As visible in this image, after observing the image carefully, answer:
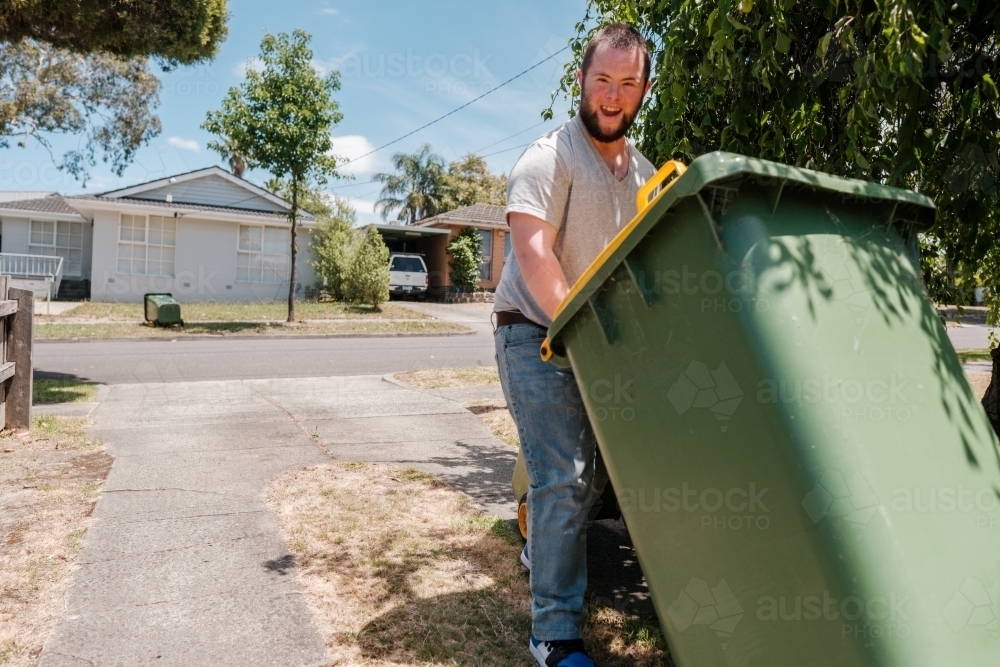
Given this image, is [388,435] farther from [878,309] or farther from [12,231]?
[12,231]

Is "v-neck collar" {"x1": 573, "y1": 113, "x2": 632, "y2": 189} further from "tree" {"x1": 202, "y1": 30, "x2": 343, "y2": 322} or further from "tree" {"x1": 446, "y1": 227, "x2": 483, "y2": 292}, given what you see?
"tree" {"x1": 446, "y1": 227, "x2": 483, "y2": 292}

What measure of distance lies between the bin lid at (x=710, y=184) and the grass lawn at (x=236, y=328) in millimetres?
14846

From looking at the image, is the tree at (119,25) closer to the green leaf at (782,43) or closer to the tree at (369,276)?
the green leaf at (782,43)

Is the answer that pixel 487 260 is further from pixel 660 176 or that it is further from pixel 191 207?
pixel 660 176

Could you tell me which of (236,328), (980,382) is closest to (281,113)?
(236,328)

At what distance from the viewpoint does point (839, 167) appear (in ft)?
9.26

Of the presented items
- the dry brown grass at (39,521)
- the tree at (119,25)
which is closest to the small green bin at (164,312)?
the tree at (119,25)

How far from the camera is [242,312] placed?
830 inches

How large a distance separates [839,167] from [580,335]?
1392 millimetres

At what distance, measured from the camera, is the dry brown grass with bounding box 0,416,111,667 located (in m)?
2.68

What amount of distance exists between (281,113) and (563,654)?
16286mm

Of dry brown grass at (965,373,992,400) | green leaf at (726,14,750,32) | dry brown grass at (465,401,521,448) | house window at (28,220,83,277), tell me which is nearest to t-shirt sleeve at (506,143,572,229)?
green leaf at (726,14,750,32)

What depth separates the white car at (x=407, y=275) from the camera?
Result: 29172mm

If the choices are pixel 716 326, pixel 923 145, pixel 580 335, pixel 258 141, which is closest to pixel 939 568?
pixel 716 326
